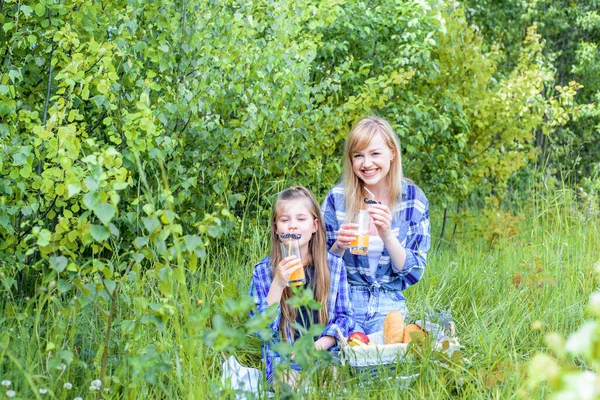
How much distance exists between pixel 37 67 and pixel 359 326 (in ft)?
6.25

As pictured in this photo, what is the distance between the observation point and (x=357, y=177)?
3.40m

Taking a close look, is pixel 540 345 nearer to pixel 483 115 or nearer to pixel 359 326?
pixel 359 326

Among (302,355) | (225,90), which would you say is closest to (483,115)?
(225,90)

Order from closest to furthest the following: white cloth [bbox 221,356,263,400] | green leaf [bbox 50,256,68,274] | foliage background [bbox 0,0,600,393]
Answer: green leaf [bbox 50,256,68,274], foliage background [bbox 0,0,600,393], white cloth [bbox 221,356,263,400]

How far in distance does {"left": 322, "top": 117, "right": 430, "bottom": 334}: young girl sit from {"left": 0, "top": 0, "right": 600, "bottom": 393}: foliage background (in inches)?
21.1

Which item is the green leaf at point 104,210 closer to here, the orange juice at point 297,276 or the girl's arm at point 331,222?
the orange juice at point 297,276

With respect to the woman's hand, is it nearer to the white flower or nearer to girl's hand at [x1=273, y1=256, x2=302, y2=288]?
girl's hand at [x1=273, y1=256, x2=302, y2=288]

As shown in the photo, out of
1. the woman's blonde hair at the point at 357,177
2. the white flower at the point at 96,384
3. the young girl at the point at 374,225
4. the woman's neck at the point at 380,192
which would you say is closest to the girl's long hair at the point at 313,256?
the young girl at the point at 374,225

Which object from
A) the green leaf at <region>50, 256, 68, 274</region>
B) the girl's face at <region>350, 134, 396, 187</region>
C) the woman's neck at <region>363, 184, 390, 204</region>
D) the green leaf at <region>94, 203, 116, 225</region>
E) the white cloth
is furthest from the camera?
the woman's neck at <region>363, 184, 390, 204</region>

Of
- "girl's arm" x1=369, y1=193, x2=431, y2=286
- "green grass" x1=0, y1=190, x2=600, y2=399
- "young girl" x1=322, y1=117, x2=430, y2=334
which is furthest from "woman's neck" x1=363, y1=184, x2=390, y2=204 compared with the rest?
"green grass" x1=0, y1=190, x2=600, y2=399

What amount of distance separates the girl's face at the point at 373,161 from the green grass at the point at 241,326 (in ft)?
2.25

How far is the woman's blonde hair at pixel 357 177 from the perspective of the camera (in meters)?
3.34

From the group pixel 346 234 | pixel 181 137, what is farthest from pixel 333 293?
pixel 181 137

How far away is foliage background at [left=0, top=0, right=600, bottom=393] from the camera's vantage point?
7.38 ft
